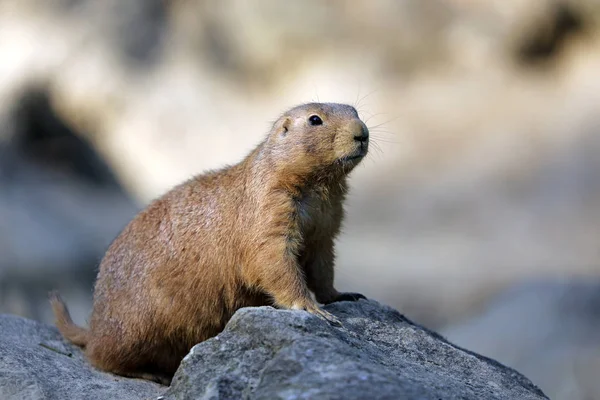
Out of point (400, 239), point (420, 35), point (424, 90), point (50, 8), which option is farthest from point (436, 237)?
point (50, 8)

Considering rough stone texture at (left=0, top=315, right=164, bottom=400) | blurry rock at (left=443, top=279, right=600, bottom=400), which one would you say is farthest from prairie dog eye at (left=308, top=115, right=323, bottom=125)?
blurry rock at (left=443, top=279, right=600, bottom=400)

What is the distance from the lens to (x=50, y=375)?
262 inches

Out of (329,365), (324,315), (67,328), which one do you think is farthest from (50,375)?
(329,365)

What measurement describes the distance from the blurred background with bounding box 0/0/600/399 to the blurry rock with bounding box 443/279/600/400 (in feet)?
1.58

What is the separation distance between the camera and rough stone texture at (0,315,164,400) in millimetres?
6180

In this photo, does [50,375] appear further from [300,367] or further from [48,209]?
[48,209]

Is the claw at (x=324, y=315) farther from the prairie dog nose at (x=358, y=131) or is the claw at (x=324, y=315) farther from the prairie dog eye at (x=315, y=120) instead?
the prairie dog eye at (x=315, y=120)

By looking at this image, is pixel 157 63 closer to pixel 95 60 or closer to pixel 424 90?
pixel 95 60

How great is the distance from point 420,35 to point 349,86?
2.04 meters

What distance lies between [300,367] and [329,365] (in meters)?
0.17

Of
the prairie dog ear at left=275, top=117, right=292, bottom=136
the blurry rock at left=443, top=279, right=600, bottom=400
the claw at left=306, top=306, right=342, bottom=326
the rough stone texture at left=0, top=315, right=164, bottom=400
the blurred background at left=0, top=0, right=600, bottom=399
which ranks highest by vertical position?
the blurred background at left=0, top=0, right=600, bottom=399

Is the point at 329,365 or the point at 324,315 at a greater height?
the point at 324,315

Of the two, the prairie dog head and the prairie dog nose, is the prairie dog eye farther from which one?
the prairie dog nose

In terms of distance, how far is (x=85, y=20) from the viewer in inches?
820
